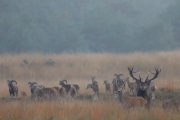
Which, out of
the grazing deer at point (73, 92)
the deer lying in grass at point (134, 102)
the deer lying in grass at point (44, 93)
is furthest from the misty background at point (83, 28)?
the deer lying in grass at point (134, 102)

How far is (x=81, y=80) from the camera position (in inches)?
846

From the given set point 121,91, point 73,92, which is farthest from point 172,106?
point 73,92

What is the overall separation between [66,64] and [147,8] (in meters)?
35.8

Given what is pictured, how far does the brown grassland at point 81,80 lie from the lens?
460 inches

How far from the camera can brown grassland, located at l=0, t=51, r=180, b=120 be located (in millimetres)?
11672

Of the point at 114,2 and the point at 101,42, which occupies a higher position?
the point at 114,2

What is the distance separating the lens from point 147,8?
60438 millimetres

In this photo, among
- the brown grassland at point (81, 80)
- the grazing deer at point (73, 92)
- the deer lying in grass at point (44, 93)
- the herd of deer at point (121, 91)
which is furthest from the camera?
the grazing deer at point (73, 92)

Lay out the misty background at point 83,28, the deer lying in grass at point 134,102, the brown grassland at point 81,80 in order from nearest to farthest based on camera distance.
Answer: the brown grassland at point 81,80 < the deer lying in grass at point 134,102 < the misty background at point 83,28

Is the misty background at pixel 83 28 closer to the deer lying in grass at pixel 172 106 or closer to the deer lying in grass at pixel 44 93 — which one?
the deer lying in grass at pixel 44 93

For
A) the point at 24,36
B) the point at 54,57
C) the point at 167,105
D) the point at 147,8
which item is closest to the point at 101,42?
the point at 24,36

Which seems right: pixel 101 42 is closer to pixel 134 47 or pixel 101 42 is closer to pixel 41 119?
pixel 134 47

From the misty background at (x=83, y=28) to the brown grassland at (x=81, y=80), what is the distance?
16.3 metres

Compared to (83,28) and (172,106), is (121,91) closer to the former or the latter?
(172,106)
